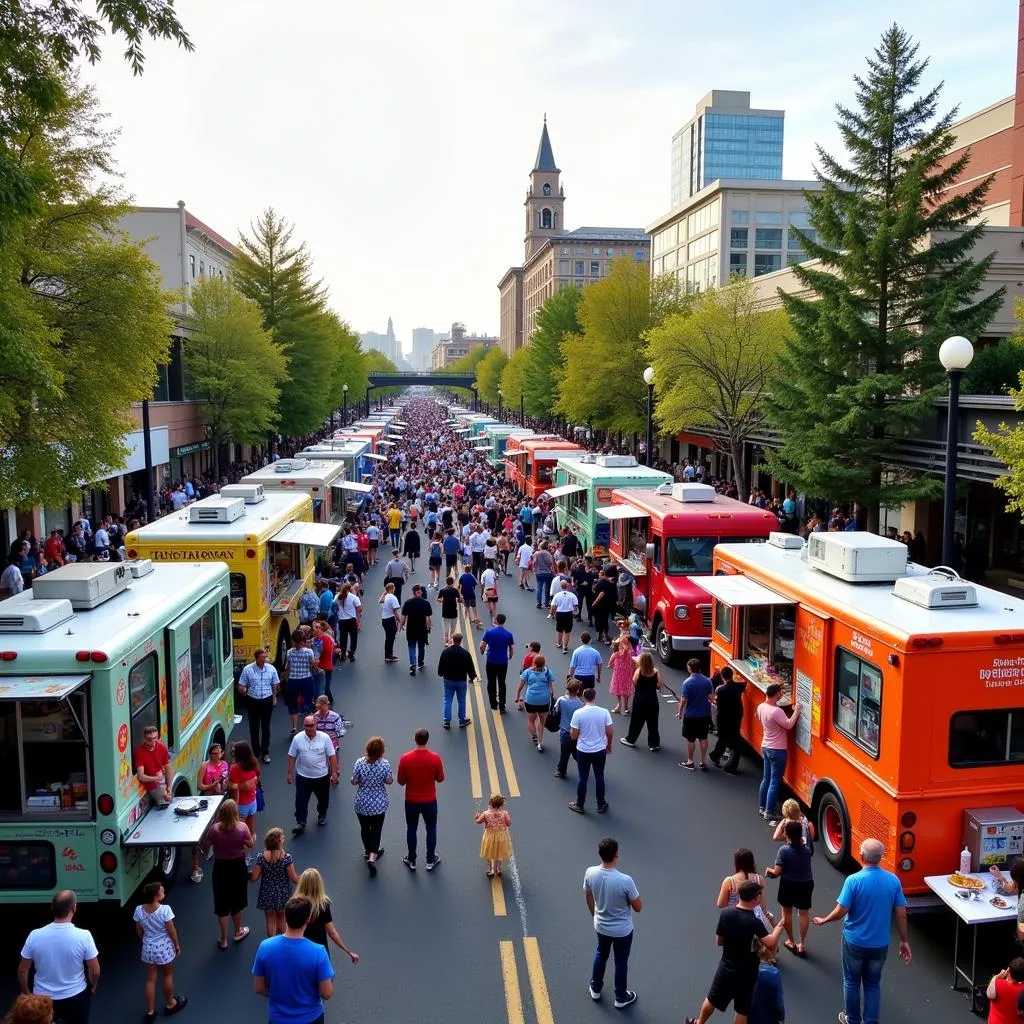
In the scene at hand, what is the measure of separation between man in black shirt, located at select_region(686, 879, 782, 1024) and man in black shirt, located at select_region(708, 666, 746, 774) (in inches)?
211

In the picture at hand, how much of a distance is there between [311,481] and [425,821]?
46.9 ft

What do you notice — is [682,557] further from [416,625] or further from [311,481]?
[311,481]

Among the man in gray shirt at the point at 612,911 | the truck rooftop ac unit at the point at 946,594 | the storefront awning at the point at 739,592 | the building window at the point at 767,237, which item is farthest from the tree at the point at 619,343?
the man in gray shirt at the point at 612,911

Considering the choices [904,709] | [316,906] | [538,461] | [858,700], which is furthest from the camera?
[538,461]

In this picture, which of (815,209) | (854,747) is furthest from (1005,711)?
(815,209)

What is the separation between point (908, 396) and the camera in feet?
72.3

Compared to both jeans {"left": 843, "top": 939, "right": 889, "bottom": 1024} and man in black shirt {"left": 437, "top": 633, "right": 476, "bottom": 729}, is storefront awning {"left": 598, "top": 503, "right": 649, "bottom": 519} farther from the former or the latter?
jeans {"left": 843, "top": 939, "right": 889, "bottom": 1024}

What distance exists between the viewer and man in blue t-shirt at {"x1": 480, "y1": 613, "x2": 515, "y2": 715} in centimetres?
1408

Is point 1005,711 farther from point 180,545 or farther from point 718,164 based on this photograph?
point 718,164

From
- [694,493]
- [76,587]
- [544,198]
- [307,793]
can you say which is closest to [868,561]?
[307,793]

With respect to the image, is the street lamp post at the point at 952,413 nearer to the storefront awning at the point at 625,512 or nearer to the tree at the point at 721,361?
the storefront awning at the point at 625,512

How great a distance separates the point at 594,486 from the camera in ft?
77.0

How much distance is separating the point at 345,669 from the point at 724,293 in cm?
2296

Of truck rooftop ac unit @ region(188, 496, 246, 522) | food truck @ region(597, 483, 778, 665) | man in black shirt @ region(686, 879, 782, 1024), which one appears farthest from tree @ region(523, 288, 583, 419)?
man in black shirt @ region(686, 879, 782, 1024)
